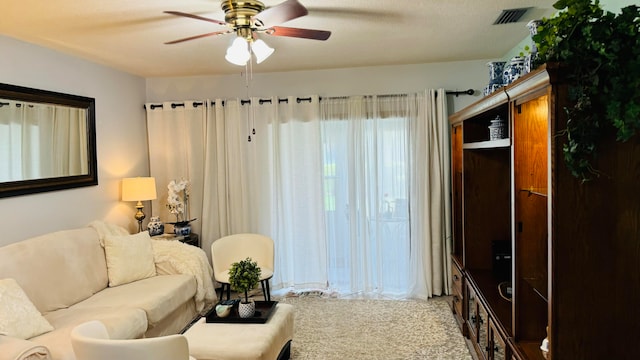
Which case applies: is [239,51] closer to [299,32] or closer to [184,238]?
[299,32]

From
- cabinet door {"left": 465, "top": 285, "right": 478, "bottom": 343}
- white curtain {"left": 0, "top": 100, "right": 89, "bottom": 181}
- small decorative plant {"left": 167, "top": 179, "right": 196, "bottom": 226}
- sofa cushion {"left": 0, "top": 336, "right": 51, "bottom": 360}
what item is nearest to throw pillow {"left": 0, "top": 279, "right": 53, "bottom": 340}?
sofa cushion {"left": 0, "top": 336, "right": 51, "bottom": 360}

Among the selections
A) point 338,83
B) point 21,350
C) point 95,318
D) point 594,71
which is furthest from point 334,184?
point 594,71

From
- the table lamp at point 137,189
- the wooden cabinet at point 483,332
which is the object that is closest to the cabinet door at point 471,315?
the wooden cabinet at point 483,332

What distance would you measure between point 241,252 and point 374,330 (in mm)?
1502

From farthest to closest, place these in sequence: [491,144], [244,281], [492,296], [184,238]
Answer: [184,238]
[244,281]
[492,296]
[491,144]

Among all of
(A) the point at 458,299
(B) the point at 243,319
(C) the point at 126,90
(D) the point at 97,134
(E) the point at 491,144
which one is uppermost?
(C) the point at 126,90

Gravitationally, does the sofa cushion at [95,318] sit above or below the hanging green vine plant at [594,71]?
below

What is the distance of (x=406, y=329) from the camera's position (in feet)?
12.4

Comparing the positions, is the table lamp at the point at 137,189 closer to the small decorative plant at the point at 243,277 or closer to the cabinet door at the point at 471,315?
the small decorative plant at the point at 243,277

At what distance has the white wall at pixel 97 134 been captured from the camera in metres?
3.34

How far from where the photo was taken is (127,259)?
149 inches

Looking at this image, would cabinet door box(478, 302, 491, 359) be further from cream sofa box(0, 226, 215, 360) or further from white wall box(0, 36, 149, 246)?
white wall box(0, 36, 149, 246)

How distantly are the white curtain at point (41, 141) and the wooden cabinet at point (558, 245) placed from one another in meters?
3.44

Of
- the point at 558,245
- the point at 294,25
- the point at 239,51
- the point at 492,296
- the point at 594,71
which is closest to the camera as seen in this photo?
the point at 594,71
